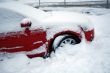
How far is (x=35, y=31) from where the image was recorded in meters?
5.62

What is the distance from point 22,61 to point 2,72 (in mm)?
613

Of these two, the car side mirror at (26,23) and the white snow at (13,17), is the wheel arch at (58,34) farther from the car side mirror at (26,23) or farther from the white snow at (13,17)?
the car side mirror at (26,23)

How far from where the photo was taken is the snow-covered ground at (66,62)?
5.34 metres

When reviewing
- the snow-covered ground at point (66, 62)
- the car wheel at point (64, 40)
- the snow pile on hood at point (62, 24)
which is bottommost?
the snow-covered ground at point (66, 62)

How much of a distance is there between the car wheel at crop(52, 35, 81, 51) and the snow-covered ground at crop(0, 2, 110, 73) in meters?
0.12

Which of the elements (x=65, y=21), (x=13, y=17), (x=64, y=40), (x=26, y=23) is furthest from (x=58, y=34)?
(x=13, y=17)

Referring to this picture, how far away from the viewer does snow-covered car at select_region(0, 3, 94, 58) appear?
5512mm

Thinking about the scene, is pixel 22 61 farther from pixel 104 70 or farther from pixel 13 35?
pixel 104 70

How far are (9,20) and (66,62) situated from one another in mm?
1940

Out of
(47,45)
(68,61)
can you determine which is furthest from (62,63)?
(47,45)

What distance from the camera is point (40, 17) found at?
19.7ft

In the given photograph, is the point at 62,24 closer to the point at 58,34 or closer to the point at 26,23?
the point at 58,34

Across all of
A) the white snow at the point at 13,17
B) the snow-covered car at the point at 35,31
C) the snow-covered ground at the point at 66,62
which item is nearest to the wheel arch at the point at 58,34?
the snow-covered car at the point at 35,31

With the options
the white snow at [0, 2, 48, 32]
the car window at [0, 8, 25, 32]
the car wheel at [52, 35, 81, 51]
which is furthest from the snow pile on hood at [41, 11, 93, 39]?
the car window at [0, 8, 25, 32]
